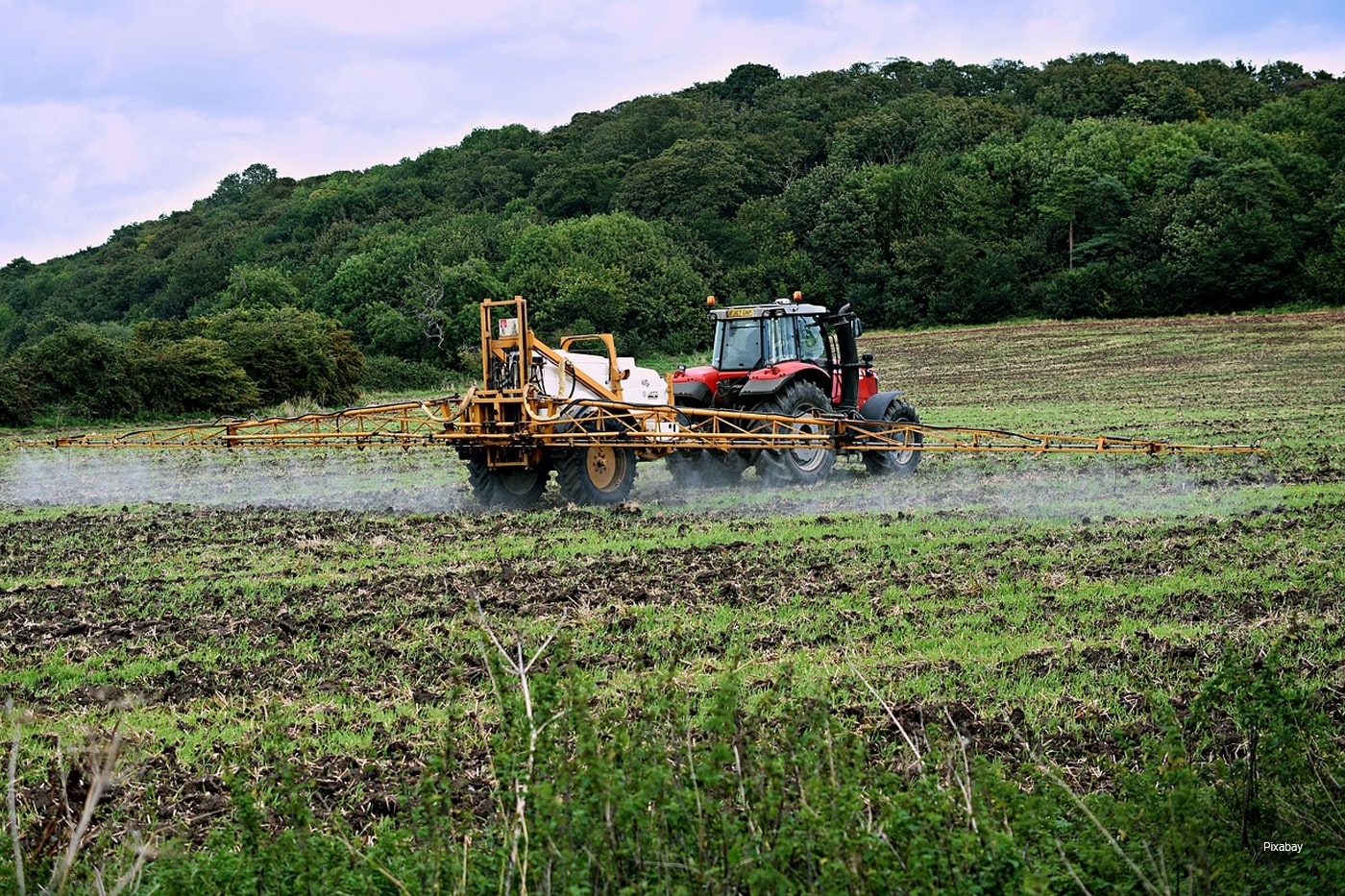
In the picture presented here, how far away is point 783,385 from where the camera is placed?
15.9 metres

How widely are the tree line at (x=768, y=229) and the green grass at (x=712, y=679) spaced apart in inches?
920

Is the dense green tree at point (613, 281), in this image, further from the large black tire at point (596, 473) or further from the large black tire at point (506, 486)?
the large black tire at point (596, 473)

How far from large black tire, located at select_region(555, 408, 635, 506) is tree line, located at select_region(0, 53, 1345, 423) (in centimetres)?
2165

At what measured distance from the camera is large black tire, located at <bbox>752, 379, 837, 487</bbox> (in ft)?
51.8

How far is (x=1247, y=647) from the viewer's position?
7.15 m

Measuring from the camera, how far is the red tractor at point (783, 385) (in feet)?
52.2

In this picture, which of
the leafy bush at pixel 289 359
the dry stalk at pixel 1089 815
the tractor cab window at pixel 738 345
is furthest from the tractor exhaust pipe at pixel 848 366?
the leafy bush at pixel 289 359

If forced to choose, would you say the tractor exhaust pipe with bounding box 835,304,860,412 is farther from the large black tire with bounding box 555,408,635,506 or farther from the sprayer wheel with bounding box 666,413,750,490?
the large black tire with bounding box 555,408,635,506

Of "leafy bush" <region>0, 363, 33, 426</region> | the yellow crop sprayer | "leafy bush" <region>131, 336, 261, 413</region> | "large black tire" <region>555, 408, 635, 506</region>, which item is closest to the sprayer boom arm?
the yellow crop sprayer

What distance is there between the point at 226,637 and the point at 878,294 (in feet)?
198

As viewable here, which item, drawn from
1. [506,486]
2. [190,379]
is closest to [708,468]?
[506,486]

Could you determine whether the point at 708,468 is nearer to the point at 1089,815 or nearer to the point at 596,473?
the point at 596,473

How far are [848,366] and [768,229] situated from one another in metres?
54.9

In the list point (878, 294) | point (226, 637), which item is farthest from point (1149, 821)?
point (878, 294)
